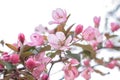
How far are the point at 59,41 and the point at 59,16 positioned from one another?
81 mm

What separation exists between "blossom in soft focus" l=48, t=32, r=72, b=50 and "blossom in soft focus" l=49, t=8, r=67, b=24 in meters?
0.07

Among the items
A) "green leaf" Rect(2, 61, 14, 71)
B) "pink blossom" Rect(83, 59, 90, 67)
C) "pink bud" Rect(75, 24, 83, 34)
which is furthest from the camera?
"pink blossom" Rect(83, 59, 90, 67)

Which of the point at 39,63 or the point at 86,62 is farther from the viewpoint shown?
the point at 86,62

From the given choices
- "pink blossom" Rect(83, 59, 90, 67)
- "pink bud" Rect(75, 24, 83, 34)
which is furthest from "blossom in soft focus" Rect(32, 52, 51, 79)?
"pink blossom" Rect(83, 59, 90, 67)

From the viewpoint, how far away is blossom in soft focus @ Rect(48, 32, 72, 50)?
2.86 feet

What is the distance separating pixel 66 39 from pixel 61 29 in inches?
1.8

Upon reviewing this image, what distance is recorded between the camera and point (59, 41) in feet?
2.89

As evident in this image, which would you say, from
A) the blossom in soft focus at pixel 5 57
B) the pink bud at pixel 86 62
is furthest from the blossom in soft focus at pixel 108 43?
the blossom in soft focus at pixel 5 57

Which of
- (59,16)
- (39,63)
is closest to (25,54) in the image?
(39,63)

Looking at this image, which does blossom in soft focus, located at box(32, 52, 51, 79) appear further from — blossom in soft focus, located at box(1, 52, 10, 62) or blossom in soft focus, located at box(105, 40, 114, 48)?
blossom in soft focus, located at box(105, 40, 114, 48)

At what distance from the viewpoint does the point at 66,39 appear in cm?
89

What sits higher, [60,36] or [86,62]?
[60,36]

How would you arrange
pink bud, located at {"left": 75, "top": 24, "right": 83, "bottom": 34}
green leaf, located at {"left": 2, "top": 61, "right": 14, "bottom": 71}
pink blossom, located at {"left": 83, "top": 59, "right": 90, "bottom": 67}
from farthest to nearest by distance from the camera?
1. pink blossom, located at {"left": 83, "top": 59, "right": 90, "bottom": 67}
2. pink bud, located at {"left": 75, "top": 24, "right": 83, "bottom": 34}
3. green leaf, located at {"left": 2, "top": 61, "right": 14, "bottom": 71}

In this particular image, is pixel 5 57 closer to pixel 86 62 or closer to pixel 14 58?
pixel 14 58
